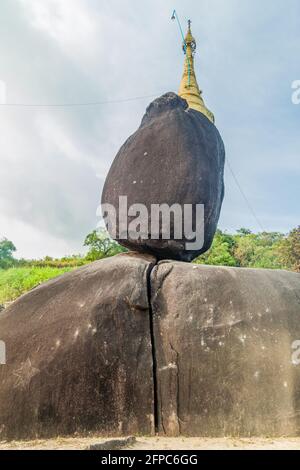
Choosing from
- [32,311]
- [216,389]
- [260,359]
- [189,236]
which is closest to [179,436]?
[216,389]

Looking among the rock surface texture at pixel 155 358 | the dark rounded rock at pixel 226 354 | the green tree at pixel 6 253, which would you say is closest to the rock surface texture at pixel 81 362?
the rock surface texture at pixel 155 358

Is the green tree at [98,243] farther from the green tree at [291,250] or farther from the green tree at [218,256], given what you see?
the green tree at [291,250]

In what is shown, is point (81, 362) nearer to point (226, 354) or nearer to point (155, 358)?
point (155, 358)

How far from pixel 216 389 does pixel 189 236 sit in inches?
79.2

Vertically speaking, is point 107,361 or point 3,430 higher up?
point 107,361

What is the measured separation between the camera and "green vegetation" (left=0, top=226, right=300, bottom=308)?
19.9 meters

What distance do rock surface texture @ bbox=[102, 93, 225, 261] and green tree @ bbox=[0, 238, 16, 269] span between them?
25.6m

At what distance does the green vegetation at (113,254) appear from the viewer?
19.9 m

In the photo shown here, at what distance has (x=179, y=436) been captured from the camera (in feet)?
11.8

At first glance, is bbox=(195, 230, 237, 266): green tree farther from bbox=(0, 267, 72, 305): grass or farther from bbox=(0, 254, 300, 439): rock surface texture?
bbox=(0, 254, 300, 439): rock surface texture

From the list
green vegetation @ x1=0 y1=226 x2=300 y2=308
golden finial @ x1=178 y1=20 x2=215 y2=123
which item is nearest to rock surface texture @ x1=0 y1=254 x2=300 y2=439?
golden finial @ x1=178 y1=20 x2=215 y2=123
